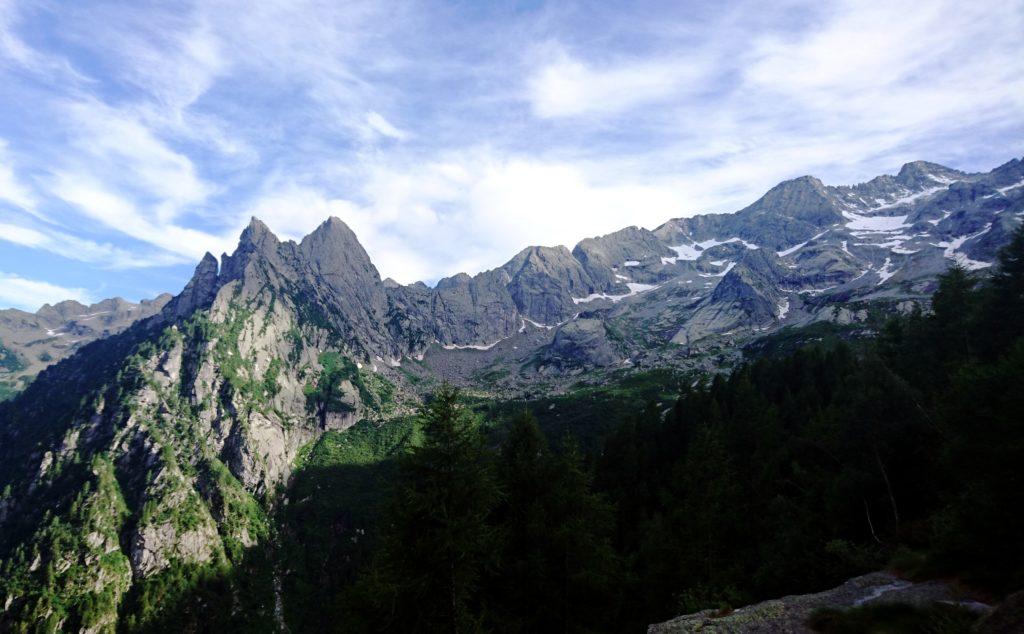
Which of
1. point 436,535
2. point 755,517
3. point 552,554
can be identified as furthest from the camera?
point 755,517

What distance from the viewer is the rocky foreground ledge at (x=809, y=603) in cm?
1941

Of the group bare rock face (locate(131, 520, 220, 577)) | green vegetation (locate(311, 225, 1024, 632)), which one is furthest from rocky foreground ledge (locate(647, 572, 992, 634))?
bare rock face (locate(131, 520, 220, 577))

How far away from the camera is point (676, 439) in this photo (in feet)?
308

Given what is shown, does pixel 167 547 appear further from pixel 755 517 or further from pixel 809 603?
pixel 809 603

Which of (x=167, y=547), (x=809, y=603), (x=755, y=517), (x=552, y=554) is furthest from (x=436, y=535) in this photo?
(x=167, y=547)

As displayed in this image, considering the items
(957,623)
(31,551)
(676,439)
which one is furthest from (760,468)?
(31,551)

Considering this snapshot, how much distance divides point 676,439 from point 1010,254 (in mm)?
57456

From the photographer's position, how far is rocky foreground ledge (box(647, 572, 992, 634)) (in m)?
19.4

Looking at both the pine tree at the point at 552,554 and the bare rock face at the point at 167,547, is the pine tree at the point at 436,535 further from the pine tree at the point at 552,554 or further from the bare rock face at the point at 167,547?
the bare rock face at the point at 167,547

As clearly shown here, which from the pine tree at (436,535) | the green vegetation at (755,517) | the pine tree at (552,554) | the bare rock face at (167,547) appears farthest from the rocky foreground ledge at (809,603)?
the bare rock face at (167,547)

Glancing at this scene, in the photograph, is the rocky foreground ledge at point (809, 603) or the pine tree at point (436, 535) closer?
the rocky foreground ledge at point (809, 603)

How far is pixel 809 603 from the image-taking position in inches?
868

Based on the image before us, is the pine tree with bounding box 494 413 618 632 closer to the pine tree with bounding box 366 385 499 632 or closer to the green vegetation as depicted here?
the green vegetation

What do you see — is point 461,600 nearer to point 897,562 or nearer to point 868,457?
point 897,562
